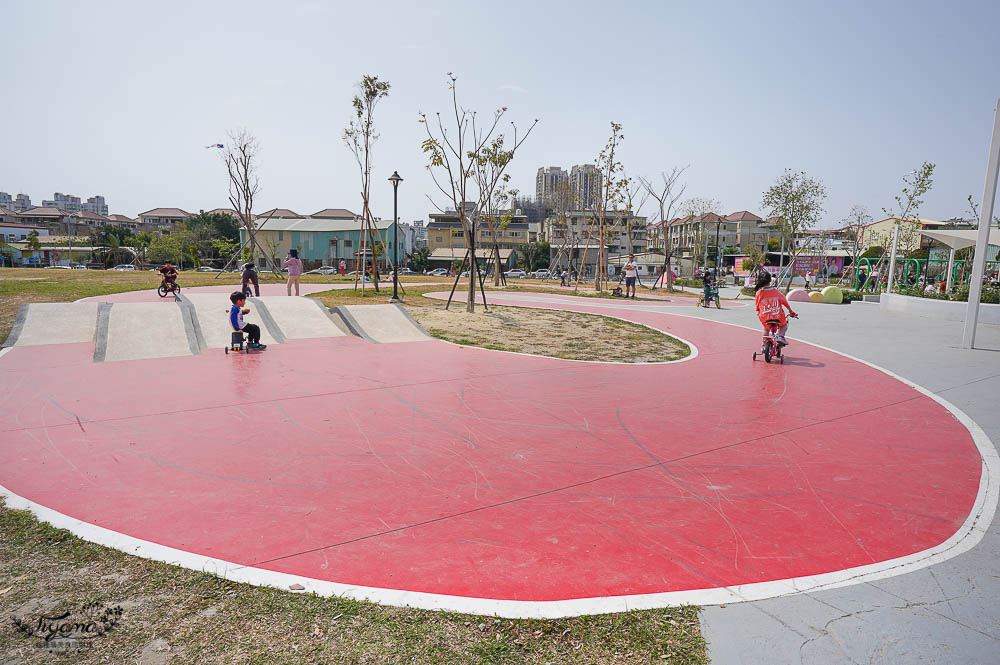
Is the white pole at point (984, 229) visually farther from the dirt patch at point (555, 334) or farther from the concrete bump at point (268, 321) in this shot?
the concrete bump at point (268, 321)

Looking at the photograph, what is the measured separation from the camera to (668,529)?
396cm

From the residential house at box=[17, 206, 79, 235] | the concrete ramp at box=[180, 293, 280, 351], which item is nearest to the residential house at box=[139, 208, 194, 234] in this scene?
the residential house at box=[17, 206, 79, 235]

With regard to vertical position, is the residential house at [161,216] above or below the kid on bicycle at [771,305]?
above

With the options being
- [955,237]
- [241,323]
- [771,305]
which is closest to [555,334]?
[771,305]

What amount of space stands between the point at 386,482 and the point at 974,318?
13.7 metres

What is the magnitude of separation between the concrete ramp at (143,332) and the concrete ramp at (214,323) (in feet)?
0.88

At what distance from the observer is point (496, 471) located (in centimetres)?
496

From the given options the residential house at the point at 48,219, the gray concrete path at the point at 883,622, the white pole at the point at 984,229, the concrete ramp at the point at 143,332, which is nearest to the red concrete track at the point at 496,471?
the gray concrete path at the point at 883,622

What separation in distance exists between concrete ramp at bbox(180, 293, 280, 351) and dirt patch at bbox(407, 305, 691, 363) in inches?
150

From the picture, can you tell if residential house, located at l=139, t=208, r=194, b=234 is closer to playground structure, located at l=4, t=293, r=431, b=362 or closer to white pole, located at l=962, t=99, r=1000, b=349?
playground structure, located at l=4, t=293, r=431, b=362

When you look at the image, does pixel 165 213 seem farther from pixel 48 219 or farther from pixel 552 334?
pixel 552 334

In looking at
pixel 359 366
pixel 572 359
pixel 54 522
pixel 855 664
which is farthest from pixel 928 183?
pixel 54 522

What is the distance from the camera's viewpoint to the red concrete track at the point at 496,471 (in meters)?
3.55

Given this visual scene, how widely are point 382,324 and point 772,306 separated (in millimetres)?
8403
